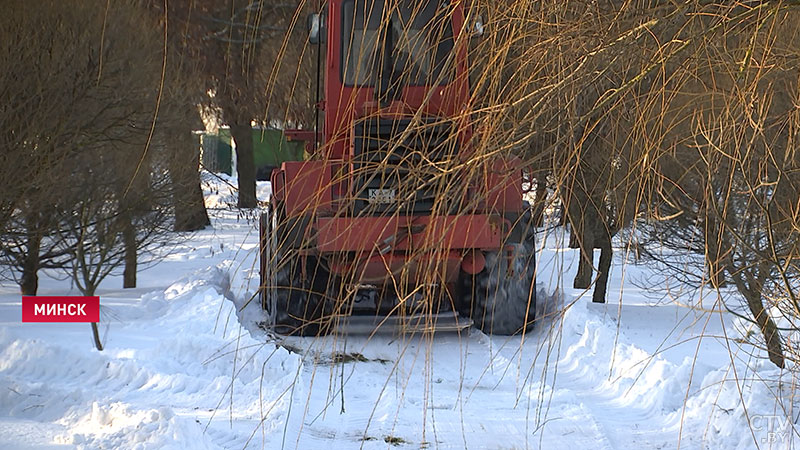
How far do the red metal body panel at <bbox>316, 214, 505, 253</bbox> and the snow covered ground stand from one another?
1.12 metres

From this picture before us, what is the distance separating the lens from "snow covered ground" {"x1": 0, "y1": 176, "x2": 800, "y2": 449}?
5469 mm

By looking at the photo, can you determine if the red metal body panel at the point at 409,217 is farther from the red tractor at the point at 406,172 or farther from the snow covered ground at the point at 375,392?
the snow covered ground at the point at 375,392

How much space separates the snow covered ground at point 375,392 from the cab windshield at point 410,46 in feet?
4.16

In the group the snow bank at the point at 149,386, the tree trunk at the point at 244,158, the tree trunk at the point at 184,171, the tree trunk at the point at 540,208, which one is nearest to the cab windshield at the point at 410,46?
the tree trunk at the point at 540,208

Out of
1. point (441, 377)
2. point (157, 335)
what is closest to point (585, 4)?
point (441, 377)

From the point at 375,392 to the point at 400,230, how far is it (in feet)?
14.7

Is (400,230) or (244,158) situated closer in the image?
(400,230)

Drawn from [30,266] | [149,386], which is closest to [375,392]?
[149,386]

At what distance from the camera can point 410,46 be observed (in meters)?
2.76

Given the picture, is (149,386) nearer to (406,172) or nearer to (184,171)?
(406,172)

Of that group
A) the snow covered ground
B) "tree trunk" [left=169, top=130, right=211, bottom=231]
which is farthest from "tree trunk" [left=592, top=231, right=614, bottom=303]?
"tree trunk" [left=169, top=130, right=211, bottom=231]

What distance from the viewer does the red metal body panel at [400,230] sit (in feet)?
7.83

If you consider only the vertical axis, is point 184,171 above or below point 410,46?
below

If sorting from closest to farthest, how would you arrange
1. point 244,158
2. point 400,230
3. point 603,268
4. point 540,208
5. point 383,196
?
point 383,196 → point 400,230 → point 540,208 → point 603,268 → point 244,158
